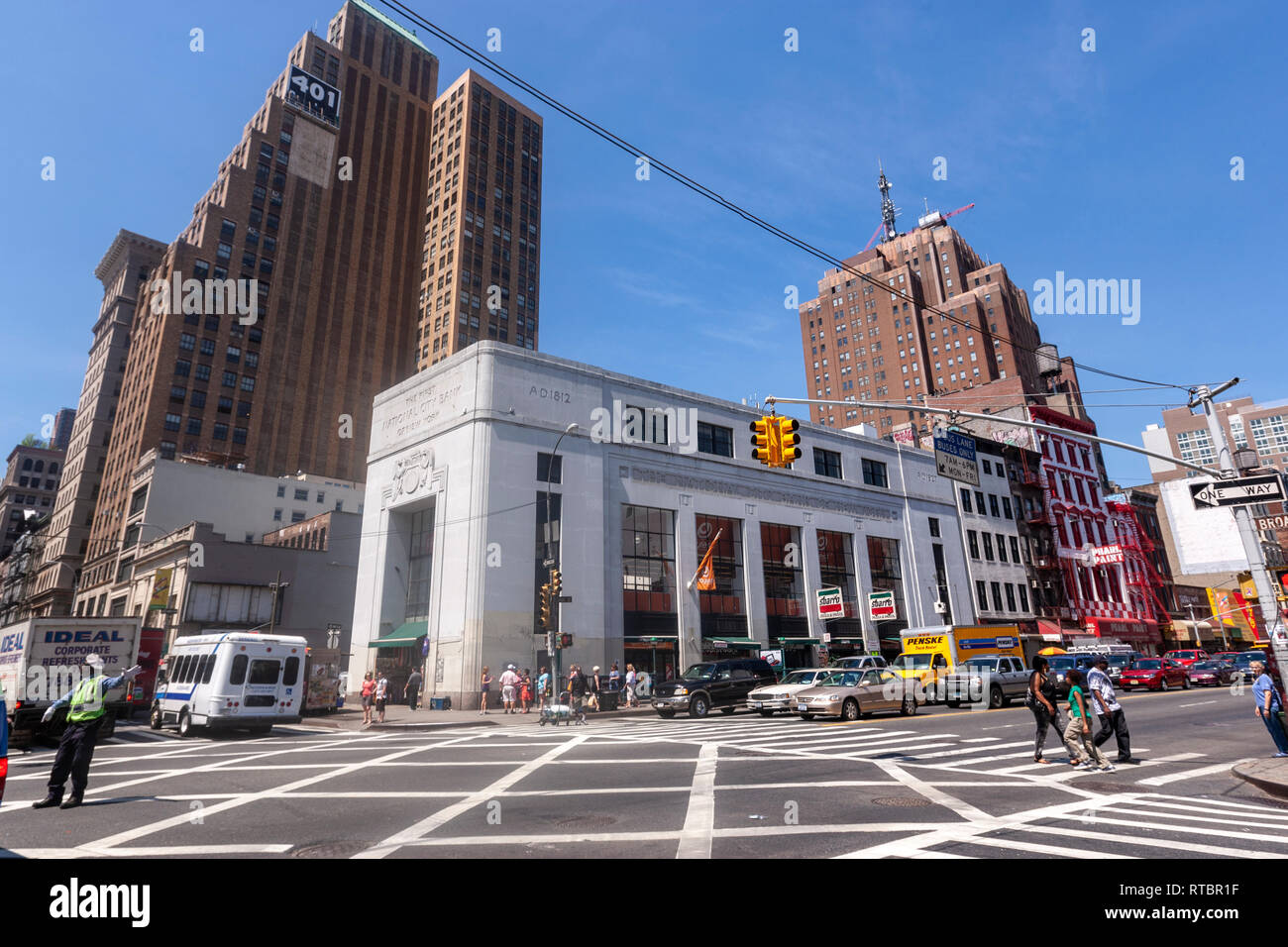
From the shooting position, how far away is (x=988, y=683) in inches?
943

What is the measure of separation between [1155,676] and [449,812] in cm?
3664

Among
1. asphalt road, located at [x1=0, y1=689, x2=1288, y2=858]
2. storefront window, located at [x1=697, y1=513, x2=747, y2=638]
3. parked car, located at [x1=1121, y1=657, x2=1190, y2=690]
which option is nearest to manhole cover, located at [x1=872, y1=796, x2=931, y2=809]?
asphalt road, located at [x1=0, y1=689, x2=1288, y2=858]

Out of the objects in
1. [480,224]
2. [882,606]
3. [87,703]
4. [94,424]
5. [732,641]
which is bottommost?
[87,703]

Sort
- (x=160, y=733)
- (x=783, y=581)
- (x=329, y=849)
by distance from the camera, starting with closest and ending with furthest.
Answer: (x=329, y=849)
(x=160, y=733)
(x=783, y=581)

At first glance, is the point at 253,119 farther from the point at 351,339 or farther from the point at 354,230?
the point at 351,339

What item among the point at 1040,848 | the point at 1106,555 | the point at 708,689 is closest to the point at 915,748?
the point at 1040,848

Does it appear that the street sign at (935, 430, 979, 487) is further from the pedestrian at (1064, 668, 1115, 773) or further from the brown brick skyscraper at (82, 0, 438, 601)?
the brown brick skyscraper at (82, 0, 438, 601)

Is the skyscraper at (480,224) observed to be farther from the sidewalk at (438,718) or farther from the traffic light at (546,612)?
the traffic light at (546,612)

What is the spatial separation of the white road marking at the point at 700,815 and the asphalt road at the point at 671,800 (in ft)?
0.13

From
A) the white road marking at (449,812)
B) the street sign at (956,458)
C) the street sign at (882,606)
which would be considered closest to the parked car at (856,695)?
the white road marking at (449,812)

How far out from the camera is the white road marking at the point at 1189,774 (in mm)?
10242

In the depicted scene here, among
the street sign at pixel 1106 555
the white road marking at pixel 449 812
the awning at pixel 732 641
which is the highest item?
the street sign at pixel 1106 555

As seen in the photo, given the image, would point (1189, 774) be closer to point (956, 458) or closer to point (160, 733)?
point (160, 733)
